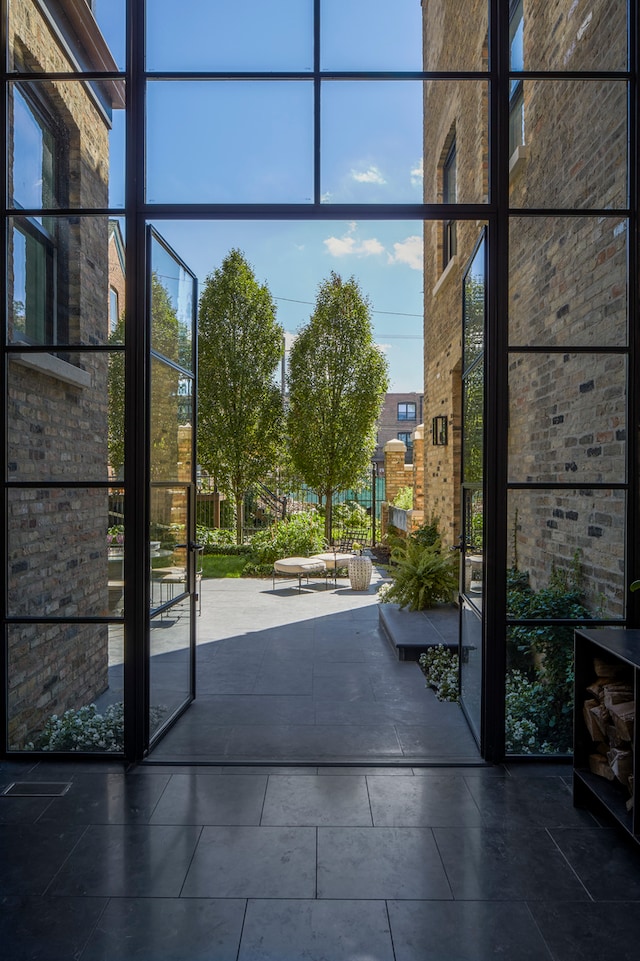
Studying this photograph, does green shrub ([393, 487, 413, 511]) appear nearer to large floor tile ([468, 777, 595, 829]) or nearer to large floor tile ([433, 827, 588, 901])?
large floor tile ([468, 777, 595, 829])

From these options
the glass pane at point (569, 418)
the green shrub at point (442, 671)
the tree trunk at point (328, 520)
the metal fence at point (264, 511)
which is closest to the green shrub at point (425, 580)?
the green shrub at point (442, 671)

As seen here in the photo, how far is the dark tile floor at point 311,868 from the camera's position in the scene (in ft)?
6.37

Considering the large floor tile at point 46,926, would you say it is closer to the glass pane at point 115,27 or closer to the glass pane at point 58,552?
the glass pane at point 58,552

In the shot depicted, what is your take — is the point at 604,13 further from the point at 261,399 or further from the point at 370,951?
the point at 261,399

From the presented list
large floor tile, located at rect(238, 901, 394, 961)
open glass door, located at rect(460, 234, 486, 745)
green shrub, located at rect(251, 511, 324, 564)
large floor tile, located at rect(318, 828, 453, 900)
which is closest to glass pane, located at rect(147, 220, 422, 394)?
green shrub, located at rect(251, 511, 324, 564)

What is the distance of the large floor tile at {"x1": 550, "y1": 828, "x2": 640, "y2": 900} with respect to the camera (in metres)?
2.20

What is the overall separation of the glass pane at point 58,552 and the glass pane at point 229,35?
223 centimetres

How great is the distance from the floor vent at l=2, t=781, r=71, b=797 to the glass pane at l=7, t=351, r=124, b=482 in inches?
56.9

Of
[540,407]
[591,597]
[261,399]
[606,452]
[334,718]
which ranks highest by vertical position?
[261,399]

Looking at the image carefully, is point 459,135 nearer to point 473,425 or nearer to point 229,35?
point 229,35

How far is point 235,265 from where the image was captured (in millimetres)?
12656

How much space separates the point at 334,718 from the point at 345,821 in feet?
4.17

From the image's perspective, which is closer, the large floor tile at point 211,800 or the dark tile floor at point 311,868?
the dark tile floor at point 311,868

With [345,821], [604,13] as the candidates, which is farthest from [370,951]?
[604,13]
